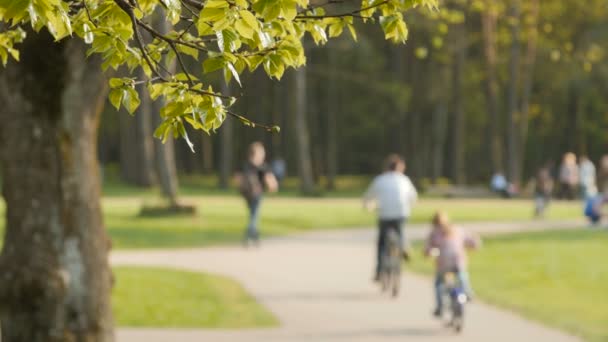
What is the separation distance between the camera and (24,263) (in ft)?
29.2

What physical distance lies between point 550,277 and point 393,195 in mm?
3862

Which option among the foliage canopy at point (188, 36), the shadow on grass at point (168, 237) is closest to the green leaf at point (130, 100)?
the foliage canopy at point (188, 36)

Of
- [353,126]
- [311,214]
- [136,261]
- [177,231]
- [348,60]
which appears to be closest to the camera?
[136,261]

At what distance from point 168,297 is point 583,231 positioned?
48.3 feet

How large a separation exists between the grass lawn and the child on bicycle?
1291 mm

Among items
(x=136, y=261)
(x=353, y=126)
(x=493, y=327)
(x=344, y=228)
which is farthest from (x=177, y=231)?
(x=353, y=126)

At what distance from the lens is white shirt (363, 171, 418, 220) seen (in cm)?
1492

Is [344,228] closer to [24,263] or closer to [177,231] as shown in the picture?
[177,231]

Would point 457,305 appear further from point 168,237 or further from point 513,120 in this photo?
point 513,120

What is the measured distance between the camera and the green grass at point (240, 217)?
956 inches

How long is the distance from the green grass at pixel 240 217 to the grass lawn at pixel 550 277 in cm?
546

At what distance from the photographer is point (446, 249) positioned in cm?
1197

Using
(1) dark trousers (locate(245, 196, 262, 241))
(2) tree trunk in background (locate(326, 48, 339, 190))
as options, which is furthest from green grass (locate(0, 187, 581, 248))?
(2) tree trunk in background (locate(326, 48, 339, 190))

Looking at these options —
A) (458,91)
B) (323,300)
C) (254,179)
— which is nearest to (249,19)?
(323,300)
